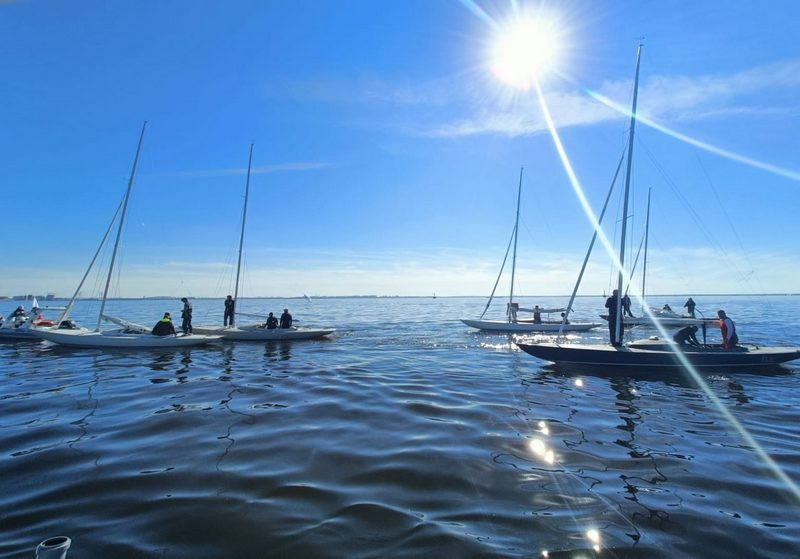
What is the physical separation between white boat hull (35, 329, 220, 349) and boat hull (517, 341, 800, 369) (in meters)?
18.8

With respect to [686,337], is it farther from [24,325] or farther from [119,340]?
[24,325]

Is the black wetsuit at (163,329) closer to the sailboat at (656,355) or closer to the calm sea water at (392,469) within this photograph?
the calm sea water at (392,469)

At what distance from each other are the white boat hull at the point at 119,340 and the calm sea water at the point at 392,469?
7932 mm

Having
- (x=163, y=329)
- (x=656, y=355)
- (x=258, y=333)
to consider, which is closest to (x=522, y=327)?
(x=656, y=355)

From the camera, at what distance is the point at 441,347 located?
24219 millimetres

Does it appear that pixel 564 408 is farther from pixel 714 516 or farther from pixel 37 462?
pixel 37 462

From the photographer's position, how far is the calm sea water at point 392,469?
183 inches

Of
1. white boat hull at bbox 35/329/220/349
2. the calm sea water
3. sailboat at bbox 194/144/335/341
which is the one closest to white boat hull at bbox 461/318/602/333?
sailboat at bbox 194/144/335/341

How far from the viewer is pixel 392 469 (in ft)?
21.5

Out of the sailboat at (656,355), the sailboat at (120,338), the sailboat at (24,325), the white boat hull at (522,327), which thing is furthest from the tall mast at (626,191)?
the sailboat at (24,325)

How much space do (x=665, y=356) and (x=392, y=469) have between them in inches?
561

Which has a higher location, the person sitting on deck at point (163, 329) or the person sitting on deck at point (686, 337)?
the person sitting on deck at point (686, 337)

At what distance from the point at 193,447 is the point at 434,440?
4479 millimetres

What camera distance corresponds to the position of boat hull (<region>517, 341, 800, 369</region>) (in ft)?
53.3
